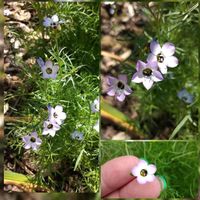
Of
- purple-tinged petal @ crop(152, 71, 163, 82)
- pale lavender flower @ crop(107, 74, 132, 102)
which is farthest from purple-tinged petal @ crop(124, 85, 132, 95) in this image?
purple-tinged petal @ crop(152, 71, 163, 82)

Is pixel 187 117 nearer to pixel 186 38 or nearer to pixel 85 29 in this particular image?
pixel 186 38

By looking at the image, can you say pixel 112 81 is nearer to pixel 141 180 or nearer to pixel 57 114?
pixel 57 114

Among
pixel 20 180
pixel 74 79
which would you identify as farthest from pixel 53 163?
pixel 74 79

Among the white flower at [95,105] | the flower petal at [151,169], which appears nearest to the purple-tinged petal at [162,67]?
the white flower at [95,105]

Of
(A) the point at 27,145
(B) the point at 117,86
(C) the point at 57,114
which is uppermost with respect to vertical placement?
(B) the point at 117,86

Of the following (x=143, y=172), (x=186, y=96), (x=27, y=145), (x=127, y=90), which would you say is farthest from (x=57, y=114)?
(x=186, y=96)

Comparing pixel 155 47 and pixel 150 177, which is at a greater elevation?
pixel 155 47
